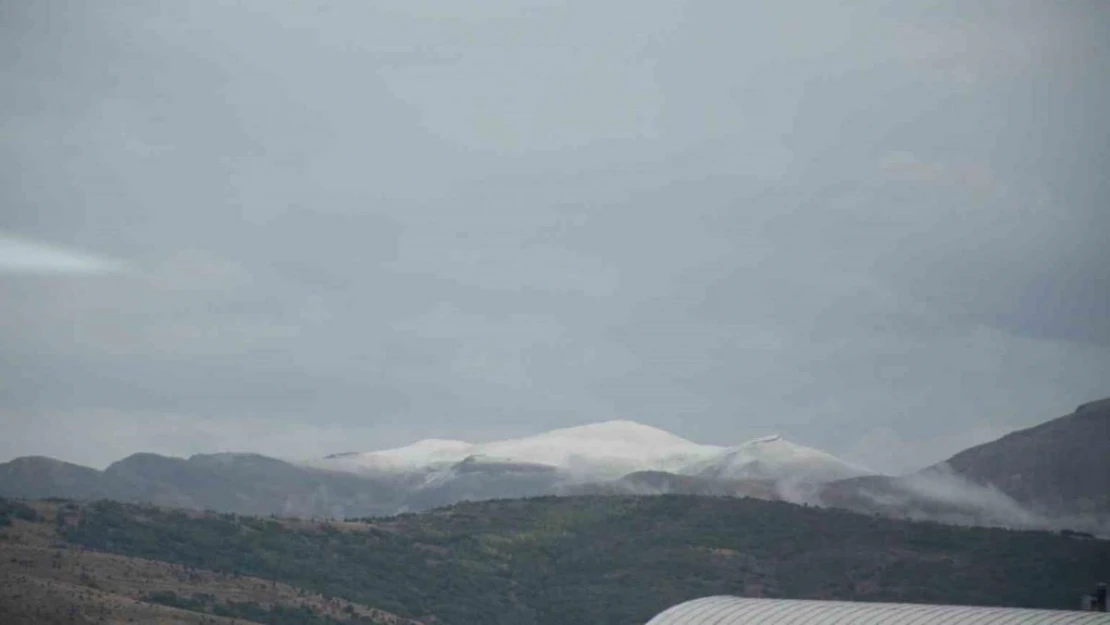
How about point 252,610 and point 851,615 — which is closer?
point 851,615

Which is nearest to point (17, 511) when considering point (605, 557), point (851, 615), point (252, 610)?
point (252, 610)

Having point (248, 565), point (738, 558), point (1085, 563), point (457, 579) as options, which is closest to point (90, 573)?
point (248, 565)

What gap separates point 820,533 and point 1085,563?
24.1 meters

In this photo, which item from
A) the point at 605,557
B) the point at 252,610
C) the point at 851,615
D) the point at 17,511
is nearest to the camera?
Result: the point at 851,615

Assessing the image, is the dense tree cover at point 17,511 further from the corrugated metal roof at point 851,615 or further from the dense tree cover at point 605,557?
the corrugated metal roof at point 851,615

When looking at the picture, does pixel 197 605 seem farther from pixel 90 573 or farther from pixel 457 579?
pixel 457 579

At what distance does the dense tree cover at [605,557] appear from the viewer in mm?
136125

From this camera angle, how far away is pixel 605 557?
15462cm

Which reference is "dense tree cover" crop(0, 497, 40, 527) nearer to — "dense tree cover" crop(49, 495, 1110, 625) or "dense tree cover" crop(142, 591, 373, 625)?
"dense tree cover" crop(49, 495, 1110, 625)

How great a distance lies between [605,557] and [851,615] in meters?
81.2

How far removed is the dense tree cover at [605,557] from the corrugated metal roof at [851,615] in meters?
56.9

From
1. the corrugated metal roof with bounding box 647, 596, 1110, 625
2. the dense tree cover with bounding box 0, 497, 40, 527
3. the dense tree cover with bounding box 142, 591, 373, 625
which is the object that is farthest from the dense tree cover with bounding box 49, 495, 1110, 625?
the corrugated metal roof with bounding box 647, 596, 1110, 625

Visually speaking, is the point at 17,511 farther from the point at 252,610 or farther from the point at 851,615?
the point at 851,615

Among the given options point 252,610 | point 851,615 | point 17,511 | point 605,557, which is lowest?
point 851,615
